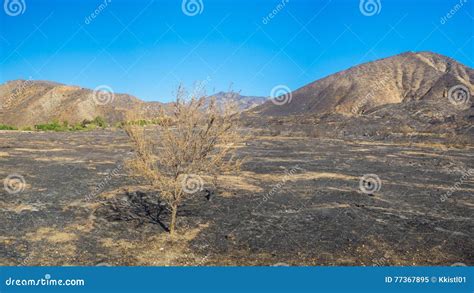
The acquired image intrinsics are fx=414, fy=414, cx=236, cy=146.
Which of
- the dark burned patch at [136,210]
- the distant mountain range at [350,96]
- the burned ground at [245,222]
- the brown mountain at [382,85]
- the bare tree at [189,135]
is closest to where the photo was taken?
the burned ground at [245,222]

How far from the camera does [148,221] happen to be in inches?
482

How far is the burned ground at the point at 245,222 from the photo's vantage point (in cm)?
978

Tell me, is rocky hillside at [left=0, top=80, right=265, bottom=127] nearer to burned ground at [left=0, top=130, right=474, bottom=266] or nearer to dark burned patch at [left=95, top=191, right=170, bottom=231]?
burned ground at [left=0, top=130, right=474, bottom=266]

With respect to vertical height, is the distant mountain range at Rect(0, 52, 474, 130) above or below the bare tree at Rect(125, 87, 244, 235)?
above

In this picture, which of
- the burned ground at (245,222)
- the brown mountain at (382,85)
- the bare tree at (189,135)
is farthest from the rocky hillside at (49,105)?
the bare tree at (189,135)

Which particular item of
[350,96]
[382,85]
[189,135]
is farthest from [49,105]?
[382,85]

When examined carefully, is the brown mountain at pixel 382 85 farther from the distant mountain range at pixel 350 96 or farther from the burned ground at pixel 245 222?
the burned ground at pixel 245 222

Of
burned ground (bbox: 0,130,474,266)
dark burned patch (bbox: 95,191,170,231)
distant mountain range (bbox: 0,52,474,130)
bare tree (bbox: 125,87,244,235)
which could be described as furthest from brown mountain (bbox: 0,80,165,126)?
bare tree (bbox: 125,87,244,235)

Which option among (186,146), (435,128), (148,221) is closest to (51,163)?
(148,221)

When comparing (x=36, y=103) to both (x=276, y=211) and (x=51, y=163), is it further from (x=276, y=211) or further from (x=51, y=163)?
(x=276, y=211)

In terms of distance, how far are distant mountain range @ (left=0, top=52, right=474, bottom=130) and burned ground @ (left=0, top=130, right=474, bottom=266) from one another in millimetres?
21567

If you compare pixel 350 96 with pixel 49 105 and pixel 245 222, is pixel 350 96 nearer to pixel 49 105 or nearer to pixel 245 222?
pixel 49 105

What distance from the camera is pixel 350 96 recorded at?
12350 cm

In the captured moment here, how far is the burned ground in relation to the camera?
9.78m
